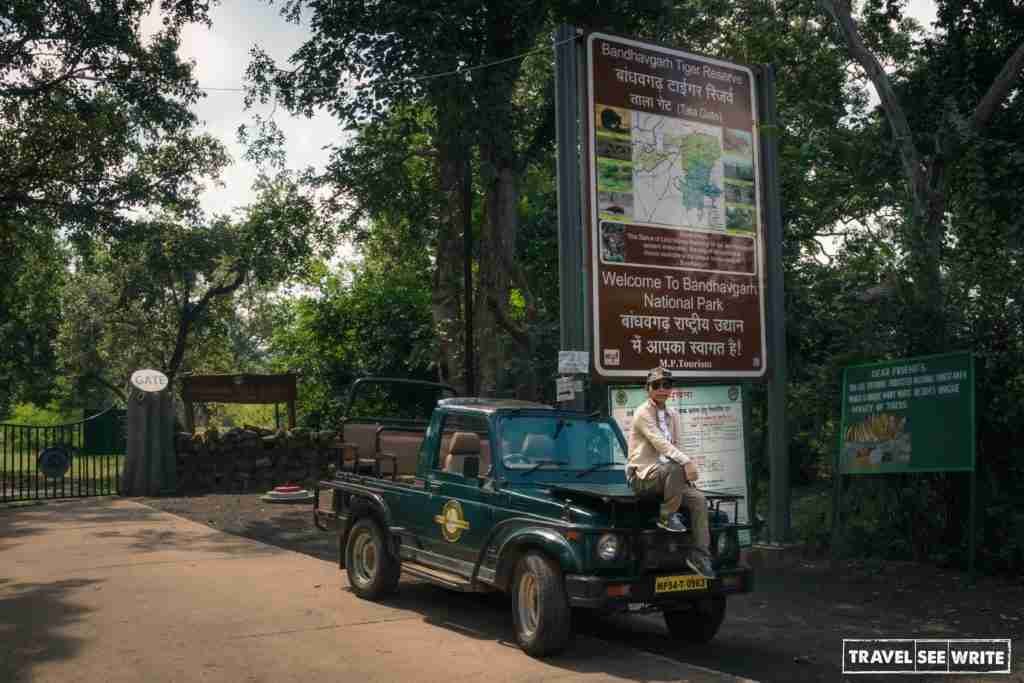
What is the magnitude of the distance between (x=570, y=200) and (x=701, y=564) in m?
5.02

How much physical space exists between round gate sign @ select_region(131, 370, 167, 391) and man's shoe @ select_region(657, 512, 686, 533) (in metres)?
15.3

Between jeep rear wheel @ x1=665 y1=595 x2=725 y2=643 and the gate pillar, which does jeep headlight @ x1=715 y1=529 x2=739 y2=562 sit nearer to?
jeep rear wheel @ x1=665 y1=595 x2=725 y2=643

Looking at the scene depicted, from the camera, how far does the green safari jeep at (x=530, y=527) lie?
7.38m

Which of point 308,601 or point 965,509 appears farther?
point 965,509

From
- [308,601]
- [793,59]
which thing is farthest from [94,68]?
[308,601]

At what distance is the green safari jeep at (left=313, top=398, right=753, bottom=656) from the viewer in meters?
7.38

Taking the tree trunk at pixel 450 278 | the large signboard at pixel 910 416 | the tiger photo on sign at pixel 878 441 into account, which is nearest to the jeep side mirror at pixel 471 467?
the large signboard at pixel 910 416

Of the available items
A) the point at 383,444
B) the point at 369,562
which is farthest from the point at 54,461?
the point at 369,562

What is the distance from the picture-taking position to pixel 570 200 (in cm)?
1130

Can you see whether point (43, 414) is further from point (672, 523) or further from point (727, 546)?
point (672, 523)

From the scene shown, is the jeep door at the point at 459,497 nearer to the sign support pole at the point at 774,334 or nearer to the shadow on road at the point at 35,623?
the shadow on road at the point at 35,623

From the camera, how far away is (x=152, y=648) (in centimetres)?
787

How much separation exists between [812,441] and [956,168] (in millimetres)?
5295

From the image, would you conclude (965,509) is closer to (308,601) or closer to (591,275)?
(591,275)
